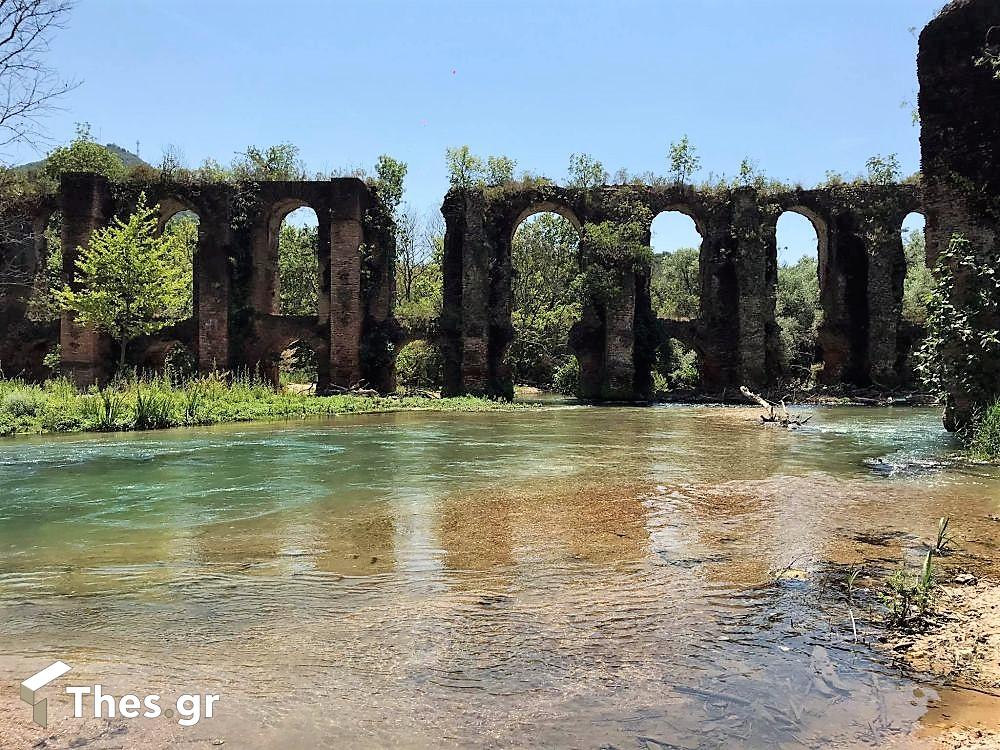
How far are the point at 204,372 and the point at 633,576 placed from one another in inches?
925

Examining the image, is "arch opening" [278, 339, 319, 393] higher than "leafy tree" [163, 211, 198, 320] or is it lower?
lower

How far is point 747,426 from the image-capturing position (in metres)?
15.6

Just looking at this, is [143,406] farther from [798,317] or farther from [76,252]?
[798,317]

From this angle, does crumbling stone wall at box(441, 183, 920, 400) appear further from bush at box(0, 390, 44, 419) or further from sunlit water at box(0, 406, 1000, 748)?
sunlit water at box(0, 406, 1000, 748)

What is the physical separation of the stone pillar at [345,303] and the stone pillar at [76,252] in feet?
26.1

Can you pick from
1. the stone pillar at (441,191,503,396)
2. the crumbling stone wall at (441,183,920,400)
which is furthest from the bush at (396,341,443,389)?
the crumbling stone wall at (441,183,920,400)

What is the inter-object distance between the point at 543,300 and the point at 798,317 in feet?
40.9

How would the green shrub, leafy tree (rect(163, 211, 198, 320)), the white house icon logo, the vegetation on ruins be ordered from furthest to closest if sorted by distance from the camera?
leafy tree (rect(163, 211, 198, 320)) → the green shrub → the vegetation on ruins → the white house icon logo

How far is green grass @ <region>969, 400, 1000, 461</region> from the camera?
939cm

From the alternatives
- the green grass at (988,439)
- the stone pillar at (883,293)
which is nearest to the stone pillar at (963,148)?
the green grass at (988,439)

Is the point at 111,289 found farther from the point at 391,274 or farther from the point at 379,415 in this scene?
the point at 391,274

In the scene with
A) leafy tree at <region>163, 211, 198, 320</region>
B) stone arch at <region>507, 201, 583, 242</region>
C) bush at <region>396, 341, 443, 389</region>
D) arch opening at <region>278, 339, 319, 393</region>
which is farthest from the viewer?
arch opening at <region>278, 339, 319, 393</region>

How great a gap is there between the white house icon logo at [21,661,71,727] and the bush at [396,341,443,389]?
29.5 metres

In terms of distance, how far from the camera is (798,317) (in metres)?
35.3
